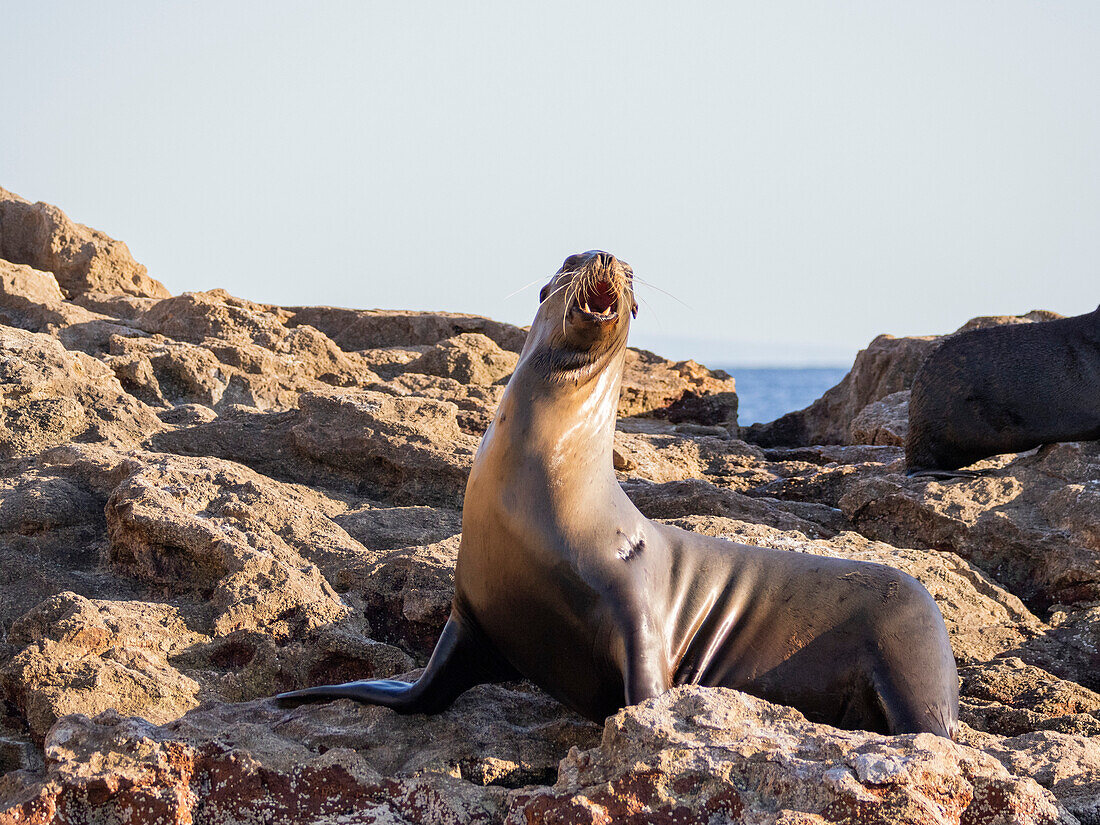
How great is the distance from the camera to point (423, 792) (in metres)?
2.70

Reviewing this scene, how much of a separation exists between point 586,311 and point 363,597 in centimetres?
162

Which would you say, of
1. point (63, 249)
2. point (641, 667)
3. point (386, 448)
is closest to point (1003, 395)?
point (386, 448)

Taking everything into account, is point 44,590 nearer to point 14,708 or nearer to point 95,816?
point 14,708

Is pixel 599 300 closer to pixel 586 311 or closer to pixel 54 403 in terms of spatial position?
pixel 586 311

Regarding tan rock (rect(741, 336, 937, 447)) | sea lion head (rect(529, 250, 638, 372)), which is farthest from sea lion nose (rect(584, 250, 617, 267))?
tan rock (rect(741, 336, 937, 447))

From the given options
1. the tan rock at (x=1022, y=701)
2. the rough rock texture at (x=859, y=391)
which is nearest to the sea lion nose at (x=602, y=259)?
the tan rock at (x=1022, y=701)

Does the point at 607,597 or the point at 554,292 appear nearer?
the point at 607,597

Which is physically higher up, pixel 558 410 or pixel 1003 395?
pixel 1003 395

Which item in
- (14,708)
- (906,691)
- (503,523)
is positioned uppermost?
(503,523)

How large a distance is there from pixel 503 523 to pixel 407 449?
262 centimetres

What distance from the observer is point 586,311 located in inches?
134

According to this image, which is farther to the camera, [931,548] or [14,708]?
[931,548]

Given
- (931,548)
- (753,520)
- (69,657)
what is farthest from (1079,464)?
(69,657)

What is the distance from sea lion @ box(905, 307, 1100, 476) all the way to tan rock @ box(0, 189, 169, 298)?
24.2 ft
